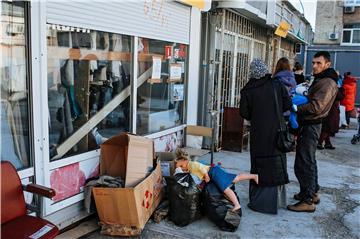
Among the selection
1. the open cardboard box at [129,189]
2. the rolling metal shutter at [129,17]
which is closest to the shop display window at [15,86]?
the rolling metal shutter at [129,17]

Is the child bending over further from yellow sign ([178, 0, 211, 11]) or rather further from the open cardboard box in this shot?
yellow sign ([178, 0, 211, 11])

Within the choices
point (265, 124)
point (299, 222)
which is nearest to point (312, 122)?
point (265, 124)

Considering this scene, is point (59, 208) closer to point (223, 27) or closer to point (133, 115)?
point (133, 115)

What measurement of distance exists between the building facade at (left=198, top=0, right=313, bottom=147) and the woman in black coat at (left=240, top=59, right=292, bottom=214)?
267 centimetres

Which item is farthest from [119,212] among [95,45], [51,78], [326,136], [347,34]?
[347,34]

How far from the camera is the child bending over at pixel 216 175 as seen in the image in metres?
3.88

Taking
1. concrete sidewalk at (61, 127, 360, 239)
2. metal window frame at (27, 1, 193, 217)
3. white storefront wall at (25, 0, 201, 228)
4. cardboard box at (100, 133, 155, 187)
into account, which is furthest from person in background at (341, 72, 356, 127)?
metal window frame at (27, 1, 193, 217)

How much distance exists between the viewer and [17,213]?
2795mm

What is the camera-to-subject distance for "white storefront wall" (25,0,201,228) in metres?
3.16

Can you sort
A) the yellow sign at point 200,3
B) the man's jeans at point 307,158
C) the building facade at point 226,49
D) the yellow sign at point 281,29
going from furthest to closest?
the yellow sign at point 281,29, the building facade at point 226,49, the yellow sign at point 200,3, the man's jeans at point 307,158

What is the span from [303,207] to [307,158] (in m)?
0.57

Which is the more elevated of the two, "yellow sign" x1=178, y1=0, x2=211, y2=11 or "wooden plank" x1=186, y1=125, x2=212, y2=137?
"yellow sign" x1=178, y1=0, x2=211, y2=11

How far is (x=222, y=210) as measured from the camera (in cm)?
377

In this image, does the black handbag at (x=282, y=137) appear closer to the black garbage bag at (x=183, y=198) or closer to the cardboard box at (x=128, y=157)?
the black garbage bag at (x=183, y=198)
